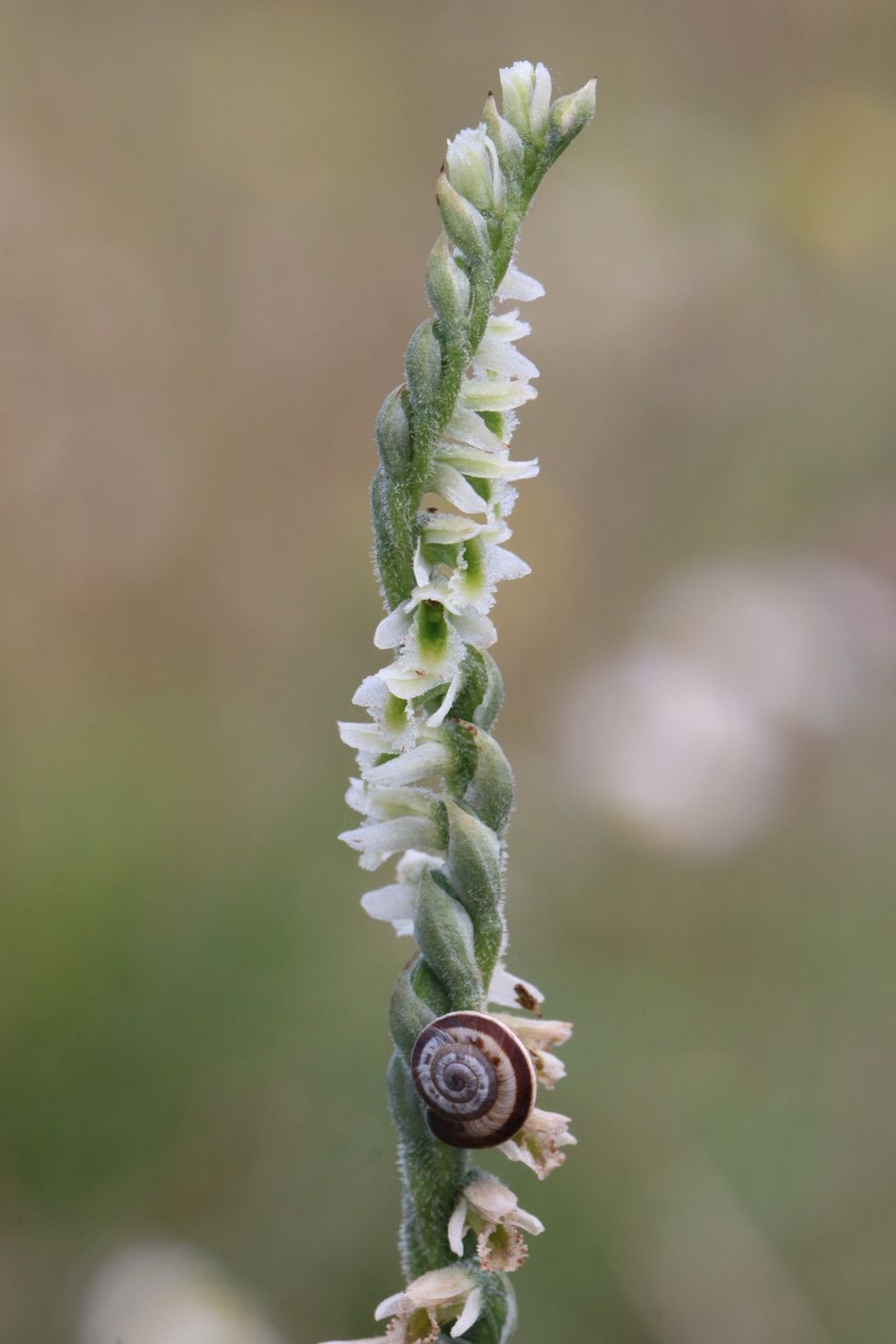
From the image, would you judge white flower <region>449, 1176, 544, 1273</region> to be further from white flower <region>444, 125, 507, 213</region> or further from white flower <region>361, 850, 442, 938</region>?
white flower <region>444, 125, 507, 213</region>

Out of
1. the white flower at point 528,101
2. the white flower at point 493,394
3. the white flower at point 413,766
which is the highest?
the white flower at point 528,101

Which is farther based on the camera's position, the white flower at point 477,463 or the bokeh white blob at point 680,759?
the bokeh white blob at point 680,759

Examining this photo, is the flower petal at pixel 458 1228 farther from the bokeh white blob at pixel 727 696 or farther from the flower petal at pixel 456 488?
the bokeh white blob at pixel 727 696

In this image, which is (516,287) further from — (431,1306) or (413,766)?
(431,1306)

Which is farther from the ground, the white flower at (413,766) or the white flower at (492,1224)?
the white flower at (413,766)

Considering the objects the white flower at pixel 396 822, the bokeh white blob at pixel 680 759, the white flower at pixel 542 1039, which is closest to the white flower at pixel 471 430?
the white flower at pixel 396 822

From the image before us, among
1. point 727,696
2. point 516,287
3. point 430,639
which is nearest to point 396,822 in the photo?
point 430,639

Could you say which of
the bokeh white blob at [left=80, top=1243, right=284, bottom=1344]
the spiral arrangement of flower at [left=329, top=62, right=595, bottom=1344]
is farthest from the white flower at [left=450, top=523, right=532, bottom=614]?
the bokeh white blob at [left=80, top=1243, right=284, bottom=1344]

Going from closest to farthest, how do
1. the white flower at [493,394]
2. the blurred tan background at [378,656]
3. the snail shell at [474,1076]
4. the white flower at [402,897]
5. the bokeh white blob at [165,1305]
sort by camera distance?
1. the snail shell at [474,1076]
2. the white flower at [493,394]
3. the white flower at [402,897]
4. the bokeh white blob at [165,1305]
5. the blurred tan background at [378,656]
